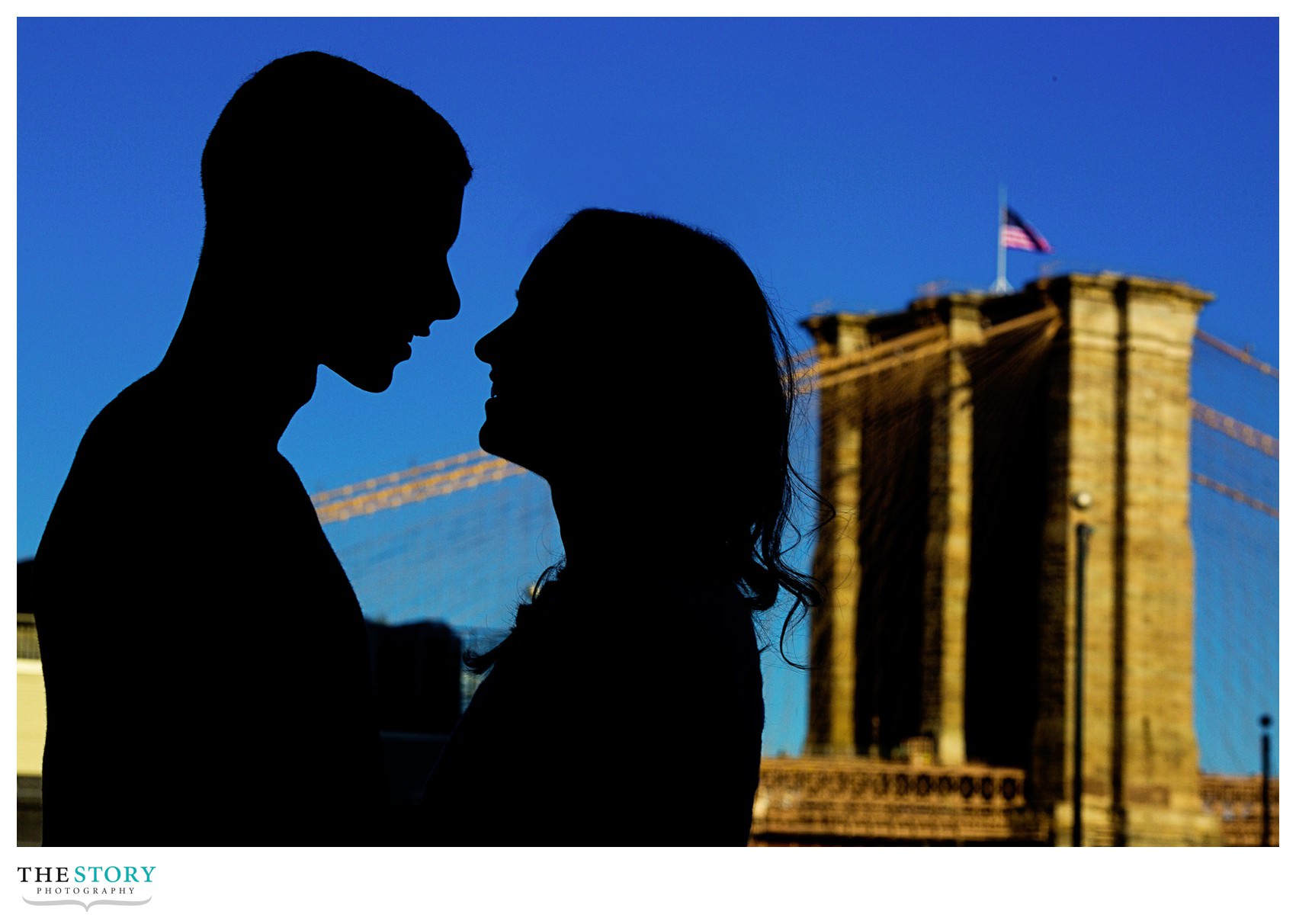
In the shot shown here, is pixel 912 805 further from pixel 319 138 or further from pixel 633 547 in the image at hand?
pixel 319 138

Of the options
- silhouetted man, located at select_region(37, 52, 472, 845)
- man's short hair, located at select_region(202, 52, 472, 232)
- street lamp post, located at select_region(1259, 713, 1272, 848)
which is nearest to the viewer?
silhouetted man, located at select_region(37, 52, 472, 845)

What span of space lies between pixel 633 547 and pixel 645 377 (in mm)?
127

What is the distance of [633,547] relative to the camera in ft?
4.79

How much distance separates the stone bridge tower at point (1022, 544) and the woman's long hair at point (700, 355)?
2646 centimetres

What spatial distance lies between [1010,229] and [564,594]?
30439 millimetres

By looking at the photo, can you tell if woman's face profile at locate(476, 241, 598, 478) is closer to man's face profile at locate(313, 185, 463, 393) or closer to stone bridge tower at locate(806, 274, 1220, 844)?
man's face profile at locate(313, 185, 463, 393)

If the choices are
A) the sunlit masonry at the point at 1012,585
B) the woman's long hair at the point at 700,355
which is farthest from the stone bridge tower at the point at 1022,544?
the woman's long hair at the point at 700,355

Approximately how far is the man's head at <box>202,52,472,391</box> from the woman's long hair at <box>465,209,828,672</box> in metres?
0.15

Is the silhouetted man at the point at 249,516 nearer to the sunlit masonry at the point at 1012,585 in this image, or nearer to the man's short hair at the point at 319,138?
the man's short hair at the point at 319,138

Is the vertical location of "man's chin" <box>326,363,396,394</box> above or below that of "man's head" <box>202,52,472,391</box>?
below

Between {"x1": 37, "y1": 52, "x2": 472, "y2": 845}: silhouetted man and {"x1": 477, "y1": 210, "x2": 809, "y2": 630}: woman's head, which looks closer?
{"x1": 37, "y1": 52, "x2": 472, "y2": 845}: silhouetted man

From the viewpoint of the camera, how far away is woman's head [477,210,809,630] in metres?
1.46

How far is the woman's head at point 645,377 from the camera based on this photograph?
4.77 feet

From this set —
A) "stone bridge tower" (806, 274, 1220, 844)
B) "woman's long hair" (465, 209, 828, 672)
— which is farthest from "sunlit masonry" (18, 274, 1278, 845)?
"woman's long hair" (465, 209, 828, 672)
